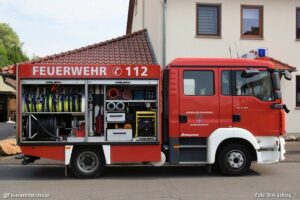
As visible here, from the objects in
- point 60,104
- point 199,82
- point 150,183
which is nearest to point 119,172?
point 150,183

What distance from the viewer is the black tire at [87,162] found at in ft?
38.4

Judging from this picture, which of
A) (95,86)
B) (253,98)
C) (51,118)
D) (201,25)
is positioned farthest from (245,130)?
(201,25)

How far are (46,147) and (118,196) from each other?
2754 millimetres

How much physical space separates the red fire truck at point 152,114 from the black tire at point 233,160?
0.08 feet

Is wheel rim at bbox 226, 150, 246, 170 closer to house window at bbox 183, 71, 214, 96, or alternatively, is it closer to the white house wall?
house window at bbox 183, 71, 214, 96

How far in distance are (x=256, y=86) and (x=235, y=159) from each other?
179 centimetres

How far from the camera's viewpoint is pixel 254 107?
12039mm

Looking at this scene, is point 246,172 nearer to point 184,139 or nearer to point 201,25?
point 184,139

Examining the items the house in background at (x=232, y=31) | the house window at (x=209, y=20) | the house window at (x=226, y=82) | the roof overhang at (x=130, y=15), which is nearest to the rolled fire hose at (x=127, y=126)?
the house window at (x=226, y=82)

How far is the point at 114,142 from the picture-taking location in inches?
460

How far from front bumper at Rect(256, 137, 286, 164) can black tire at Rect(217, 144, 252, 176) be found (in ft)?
1.18

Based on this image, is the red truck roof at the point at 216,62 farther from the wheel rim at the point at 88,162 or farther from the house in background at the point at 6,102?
the house in background at the point at 6,102

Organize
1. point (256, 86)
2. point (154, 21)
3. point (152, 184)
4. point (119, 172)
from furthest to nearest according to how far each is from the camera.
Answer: point (154, 21) → point (119, 172) → point (256, 86) → point (152, 184)

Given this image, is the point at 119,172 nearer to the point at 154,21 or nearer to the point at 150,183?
the point at 150,183
